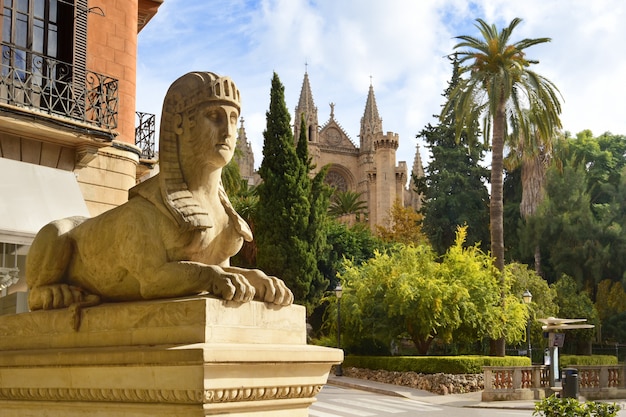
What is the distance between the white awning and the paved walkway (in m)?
14.1

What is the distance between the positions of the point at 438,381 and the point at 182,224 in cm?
2402

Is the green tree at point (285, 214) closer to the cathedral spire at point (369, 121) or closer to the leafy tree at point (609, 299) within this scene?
the leafy tree at point (609, 299)

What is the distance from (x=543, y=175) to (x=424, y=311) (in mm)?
24487

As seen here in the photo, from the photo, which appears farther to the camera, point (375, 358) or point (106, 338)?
point (375, 358)

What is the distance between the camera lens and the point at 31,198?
13.1 meters

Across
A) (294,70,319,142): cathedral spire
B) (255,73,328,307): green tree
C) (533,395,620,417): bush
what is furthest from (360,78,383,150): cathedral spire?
(533,395,620,417): bush

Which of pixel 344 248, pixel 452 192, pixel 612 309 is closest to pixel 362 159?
pixel 452 192

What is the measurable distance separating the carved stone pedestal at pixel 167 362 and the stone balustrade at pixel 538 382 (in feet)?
71.9

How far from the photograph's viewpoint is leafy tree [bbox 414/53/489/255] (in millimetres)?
50094

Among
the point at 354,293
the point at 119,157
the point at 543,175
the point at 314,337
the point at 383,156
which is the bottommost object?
the point at 314,337

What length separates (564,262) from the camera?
145 ft

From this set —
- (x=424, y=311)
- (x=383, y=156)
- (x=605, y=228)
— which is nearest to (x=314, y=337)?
(x=424, y=311)

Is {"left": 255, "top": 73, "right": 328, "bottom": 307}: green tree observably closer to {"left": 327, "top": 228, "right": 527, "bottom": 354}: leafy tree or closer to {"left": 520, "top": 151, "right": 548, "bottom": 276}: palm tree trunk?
{"left": 327, "top": 228, "right": 527, "bottom": 354}: leafy tree

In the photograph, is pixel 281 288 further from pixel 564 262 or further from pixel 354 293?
pixel 564 262
